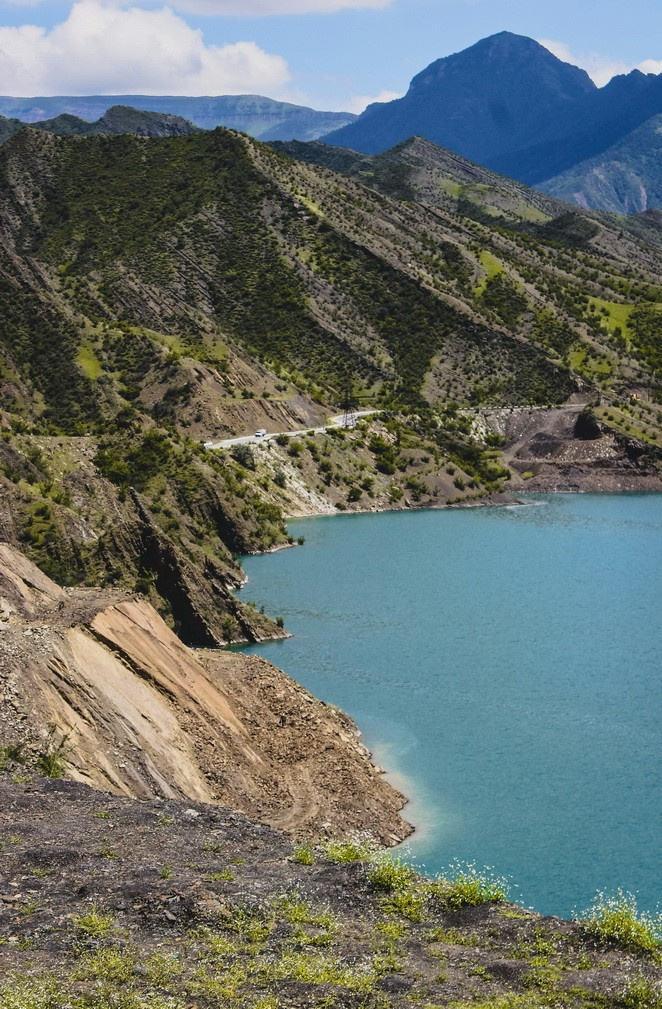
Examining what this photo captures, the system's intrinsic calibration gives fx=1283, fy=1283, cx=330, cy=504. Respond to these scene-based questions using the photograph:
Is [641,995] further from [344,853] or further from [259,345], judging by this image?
[259,345]

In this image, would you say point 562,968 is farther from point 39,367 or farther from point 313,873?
point 39,367

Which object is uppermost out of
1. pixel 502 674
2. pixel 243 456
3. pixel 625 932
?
pixel 625 932

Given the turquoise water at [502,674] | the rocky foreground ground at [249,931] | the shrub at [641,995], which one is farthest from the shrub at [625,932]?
the turquoise water at [502,674]

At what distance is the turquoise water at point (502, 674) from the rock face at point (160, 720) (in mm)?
3262

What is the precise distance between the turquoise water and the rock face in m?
3.26

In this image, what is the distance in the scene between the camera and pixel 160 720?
3678 cm

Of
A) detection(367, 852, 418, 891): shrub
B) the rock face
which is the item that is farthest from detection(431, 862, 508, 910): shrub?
the rock face

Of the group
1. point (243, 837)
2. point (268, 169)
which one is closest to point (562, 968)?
point (243, 837)

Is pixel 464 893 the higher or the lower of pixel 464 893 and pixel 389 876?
the lower

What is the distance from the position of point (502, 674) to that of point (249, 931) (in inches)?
1464

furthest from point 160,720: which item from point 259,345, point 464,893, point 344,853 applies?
point 259,345

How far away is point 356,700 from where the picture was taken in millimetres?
53750

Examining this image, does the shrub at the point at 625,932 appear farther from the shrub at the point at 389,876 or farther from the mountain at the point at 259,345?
the mountain at the point at 259,345

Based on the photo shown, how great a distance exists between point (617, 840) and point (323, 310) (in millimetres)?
120933
